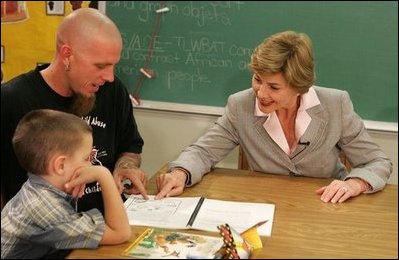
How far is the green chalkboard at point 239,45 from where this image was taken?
2.90m

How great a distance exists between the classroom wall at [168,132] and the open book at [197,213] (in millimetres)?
1377

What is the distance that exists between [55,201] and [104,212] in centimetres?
13

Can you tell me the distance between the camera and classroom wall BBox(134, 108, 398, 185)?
10.4 feet

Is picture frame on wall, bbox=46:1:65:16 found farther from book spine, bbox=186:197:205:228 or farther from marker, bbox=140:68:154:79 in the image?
book spine, bbox=186:197:205:228

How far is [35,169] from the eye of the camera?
4.57ft

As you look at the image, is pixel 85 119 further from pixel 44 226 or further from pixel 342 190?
pixel 342 190

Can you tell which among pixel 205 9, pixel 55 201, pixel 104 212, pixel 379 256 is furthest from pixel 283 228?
pixel 205 9

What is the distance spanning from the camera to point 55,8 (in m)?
3.27

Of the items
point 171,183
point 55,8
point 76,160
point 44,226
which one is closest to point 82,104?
point 171,183

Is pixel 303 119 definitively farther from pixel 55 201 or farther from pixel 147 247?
pixel 55 201

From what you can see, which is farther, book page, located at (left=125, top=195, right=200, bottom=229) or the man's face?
the man's face

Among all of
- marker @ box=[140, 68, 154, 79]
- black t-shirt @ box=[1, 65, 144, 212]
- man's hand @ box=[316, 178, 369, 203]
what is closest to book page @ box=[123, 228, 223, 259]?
black t-shirt @ box=[1, 65, 144, 212]

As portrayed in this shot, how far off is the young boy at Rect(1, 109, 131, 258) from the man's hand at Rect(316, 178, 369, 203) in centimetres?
72

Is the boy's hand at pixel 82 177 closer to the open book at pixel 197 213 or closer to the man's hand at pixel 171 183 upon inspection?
the open book at pixel 197 213
